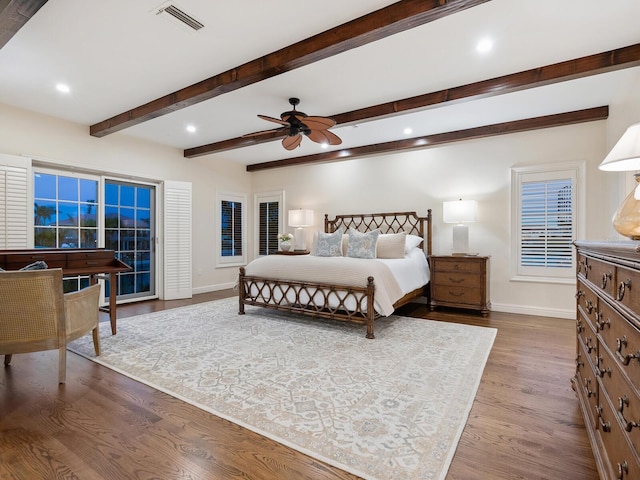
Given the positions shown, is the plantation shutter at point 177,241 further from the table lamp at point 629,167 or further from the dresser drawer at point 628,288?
the dresser drawer at point 628,288

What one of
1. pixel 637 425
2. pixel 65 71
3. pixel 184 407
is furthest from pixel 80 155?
pixel 637 425

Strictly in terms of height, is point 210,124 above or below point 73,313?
above

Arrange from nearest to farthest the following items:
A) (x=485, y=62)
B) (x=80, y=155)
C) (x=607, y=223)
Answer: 1. (x=485, y=62)
2. (x=607, y=223)
3. (x=80, y=155)

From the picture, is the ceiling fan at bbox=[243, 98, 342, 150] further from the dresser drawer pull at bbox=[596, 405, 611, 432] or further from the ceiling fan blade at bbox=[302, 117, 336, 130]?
the dresser drawer pull at bbox=[596, 405, 611, 432]

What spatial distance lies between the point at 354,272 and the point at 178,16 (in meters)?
2.74

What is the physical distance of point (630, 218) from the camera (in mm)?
1349

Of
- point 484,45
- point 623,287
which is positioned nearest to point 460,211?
point 484,45

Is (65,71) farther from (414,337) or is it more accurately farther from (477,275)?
(477,275)

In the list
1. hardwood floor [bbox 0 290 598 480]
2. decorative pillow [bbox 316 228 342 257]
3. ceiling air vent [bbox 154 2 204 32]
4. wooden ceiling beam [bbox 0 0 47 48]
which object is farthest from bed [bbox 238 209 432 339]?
wooden ceiling beam [bbox 0 0 47 48]

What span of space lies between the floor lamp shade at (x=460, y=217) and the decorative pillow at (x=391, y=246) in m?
0.70

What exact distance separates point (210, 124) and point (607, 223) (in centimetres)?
531

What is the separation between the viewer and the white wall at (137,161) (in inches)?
168

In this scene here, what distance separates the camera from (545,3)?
227cm

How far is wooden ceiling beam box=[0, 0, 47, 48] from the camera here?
2.13 metres
